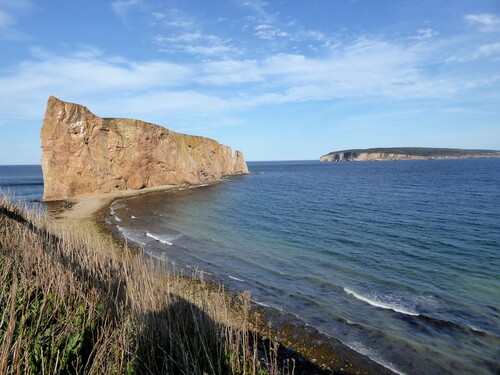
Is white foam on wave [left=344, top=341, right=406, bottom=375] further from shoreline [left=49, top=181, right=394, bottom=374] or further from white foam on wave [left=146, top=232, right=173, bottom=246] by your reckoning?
white foam on wave [left=146, top=232, right=173, bottom=246]

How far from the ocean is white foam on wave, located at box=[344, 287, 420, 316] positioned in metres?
0.04

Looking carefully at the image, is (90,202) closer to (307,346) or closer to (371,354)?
(307,346)

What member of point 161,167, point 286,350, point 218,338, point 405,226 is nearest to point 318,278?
point 286,350

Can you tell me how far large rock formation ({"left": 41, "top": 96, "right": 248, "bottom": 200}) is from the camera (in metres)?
45.8

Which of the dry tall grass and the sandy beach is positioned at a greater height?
the dry tall grass

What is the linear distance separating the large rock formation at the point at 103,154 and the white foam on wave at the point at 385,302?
45.9 meters

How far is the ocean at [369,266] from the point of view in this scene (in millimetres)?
11055

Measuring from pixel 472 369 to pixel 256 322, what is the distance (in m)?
6.78

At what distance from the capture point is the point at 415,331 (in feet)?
38.0

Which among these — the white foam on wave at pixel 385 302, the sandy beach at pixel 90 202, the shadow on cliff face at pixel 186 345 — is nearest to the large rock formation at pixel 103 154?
the sandy beach at pixel 90 202

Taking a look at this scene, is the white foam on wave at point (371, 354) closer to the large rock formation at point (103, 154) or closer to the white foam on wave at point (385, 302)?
the white foam on wave at point (385, 302)

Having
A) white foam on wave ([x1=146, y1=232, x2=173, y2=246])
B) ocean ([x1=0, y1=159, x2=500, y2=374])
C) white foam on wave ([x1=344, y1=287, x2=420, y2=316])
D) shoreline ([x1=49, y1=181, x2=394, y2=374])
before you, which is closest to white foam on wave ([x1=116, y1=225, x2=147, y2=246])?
ocean ([x1=0, y1=159, x2=500, y2=374])

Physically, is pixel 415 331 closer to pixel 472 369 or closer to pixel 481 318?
pixel 472 369

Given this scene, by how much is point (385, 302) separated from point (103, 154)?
4950cm
